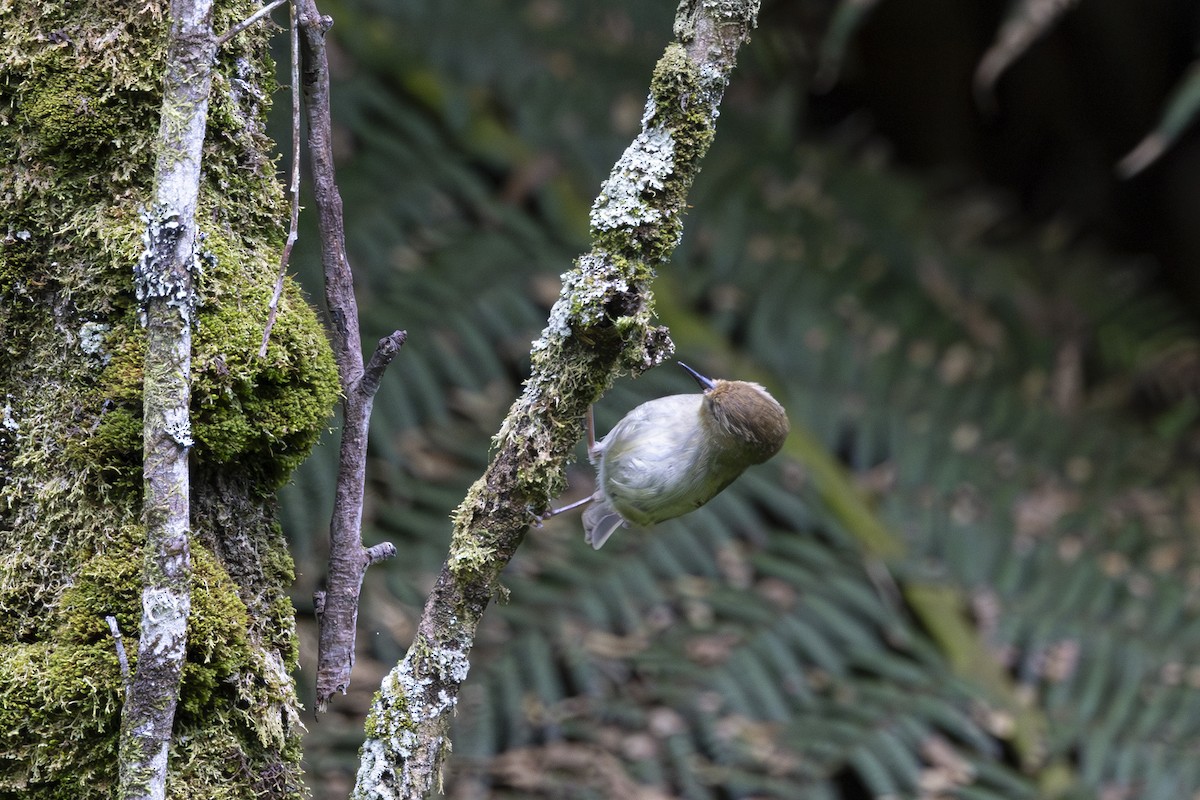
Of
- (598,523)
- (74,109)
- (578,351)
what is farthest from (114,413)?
(598,523)

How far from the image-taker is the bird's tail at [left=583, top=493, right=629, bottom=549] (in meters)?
2.76

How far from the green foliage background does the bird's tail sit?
311 mm

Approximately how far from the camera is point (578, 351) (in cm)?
136

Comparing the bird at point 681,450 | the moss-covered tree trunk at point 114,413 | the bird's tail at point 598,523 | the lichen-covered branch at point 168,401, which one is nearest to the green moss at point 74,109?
the moss-covered tree trunk at point 114,413

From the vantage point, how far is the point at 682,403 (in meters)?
2.71

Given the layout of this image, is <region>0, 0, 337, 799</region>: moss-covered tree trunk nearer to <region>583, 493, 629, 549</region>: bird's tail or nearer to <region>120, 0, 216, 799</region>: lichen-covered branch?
<region>120, 0, 216, 799</region>: lichen-covered branch

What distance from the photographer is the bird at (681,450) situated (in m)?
2.50

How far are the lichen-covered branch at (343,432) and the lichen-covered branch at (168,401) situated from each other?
24 cm

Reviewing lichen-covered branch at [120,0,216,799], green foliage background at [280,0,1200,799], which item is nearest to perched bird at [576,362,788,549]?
green foliage background at [280,0,1200,799]

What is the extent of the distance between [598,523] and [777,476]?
0.76 m

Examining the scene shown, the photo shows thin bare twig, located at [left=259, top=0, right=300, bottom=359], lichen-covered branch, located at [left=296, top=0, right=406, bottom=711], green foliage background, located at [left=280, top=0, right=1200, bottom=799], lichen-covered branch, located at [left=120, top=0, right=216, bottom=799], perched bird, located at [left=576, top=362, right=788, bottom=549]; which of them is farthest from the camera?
green foliage background, located at [left=280, top=0, right=1200, bottom=799]

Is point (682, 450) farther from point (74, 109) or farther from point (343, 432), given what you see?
point (74, 109)

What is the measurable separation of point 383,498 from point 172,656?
1903 millimetres

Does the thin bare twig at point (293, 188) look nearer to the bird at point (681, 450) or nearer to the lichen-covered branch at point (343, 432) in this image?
the lichen-covered branch at point (343, 432)
